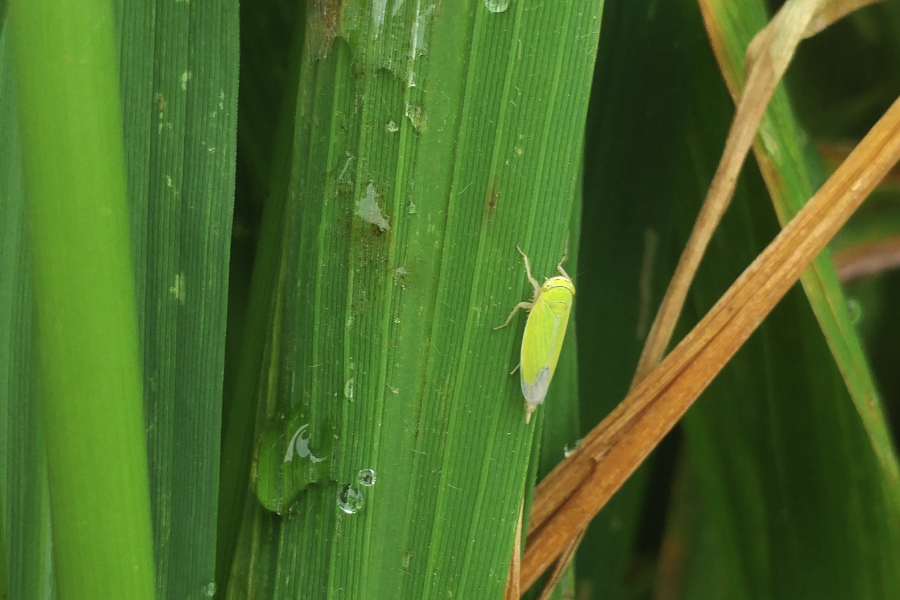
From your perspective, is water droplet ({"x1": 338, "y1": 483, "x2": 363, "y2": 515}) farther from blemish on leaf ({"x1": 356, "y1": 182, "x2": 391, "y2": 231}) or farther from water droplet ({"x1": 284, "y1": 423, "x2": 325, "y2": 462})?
blemish on leaf ({"x1": 356, "y1": 182, "x2": 391, "y2": 231})

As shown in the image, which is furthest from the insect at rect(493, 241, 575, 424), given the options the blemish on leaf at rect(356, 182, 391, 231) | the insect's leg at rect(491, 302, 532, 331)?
the blemish on leaf at rect(356, 182, 391, 231)

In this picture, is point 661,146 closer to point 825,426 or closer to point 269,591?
point 825,426

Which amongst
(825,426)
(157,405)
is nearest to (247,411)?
(157,405)

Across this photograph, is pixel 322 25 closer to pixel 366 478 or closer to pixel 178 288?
pixel 178 288

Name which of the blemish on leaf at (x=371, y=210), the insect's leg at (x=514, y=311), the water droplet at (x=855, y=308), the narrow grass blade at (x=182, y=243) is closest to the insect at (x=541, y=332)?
the insect's leg at (x=514, y=311)

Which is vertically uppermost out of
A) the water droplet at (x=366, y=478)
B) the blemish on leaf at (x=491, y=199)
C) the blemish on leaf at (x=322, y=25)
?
the blemish on leaf at (x=322, y=25)

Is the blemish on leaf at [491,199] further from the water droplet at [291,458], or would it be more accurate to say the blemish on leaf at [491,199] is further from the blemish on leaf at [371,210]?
the water droplet at [291,458]
